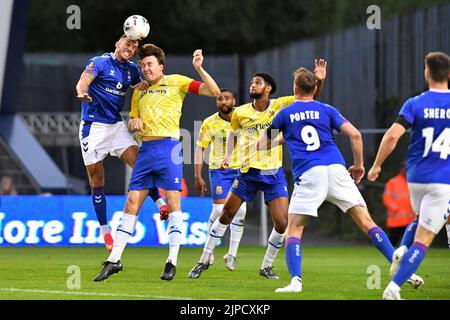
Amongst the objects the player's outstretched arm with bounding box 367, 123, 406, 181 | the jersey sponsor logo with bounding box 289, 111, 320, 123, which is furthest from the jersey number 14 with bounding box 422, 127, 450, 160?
the jersey sponsor logo with bounding box 289, 111, 320, 123

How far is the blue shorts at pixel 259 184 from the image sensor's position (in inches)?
574

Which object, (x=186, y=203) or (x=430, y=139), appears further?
(x=186, y=203)

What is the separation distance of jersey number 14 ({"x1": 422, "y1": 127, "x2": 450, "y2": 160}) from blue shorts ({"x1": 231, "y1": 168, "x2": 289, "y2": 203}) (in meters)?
3.92

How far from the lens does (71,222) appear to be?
72.9 feet

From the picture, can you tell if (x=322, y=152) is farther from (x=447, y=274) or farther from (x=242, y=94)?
(x=242, y=94)

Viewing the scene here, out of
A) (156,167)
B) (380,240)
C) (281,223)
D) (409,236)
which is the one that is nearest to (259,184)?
(281,223)

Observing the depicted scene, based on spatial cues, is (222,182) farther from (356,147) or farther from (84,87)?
(356,147)

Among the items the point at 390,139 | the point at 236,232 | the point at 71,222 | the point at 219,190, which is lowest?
the point at 71,222

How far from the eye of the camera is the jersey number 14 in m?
10.9

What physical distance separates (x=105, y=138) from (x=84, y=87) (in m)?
1.06

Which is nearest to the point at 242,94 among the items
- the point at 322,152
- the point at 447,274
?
the point at 447,274

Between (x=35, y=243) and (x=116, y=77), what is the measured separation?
8.27 meters

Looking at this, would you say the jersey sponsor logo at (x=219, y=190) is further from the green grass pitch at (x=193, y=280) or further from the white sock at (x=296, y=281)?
the white sock at (x=296, y=281)

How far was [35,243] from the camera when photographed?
22.0 meters
